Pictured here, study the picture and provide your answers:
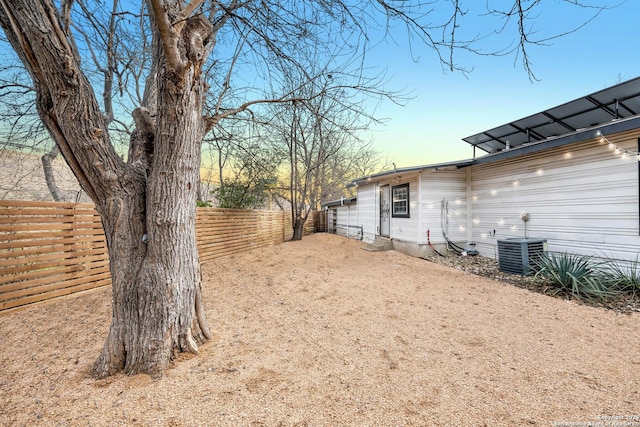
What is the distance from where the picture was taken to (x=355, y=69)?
122 inches

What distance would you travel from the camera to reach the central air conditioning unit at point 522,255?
5.75 metres

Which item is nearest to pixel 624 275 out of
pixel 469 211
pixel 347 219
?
pixel 469 211

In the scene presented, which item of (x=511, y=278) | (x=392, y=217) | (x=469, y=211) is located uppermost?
(x=469, y=211)

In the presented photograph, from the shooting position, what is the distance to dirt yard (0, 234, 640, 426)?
5.56 ft

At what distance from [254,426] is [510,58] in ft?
10.2

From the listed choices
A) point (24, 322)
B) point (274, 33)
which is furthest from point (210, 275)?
point (274, 33)

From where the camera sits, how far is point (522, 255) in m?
5.81

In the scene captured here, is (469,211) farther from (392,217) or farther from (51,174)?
(51,174)

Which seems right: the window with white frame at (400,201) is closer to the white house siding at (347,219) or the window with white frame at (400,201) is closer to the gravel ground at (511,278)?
the gravel ground at (511,278)

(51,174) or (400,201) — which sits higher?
(51,174)

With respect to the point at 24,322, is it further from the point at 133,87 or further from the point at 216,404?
the point at 133,87

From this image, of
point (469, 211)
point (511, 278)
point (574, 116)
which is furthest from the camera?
point (469, 211)

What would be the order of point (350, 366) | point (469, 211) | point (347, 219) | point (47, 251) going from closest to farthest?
point (350, 366) < point (47, 251) < point (469, 211) < point (347, 219)

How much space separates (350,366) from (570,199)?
21.5 feet
